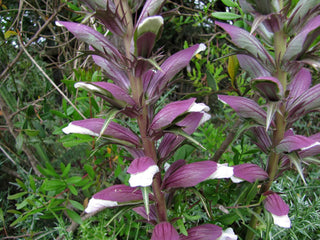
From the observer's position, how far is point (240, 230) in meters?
0.96

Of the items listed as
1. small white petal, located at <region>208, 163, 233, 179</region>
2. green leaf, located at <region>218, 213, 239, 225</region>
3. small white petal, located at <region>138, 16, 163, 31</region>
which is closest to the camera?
small white petal, located at <region>138, 16, 163, 31</region>

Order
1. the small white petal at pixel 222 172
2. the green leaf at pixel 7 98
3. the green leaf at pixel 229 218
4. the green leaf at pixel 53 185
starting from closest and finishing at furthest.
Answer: the small white petal at pixel 222 172
the green leaf at pixel 229 218
the green leaf at pixel 53 185
the green leaf at pixel 7 98

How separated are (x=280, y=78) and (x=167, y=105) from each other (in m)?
0.29

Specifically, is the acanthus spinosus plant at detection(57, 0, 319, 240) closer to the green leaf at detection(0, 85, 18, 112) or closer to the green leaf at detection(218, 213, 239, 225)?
the green leaf at detection(218, 213, 239, 225)

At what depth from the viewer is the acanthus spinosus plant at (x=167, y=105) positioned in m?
0.63

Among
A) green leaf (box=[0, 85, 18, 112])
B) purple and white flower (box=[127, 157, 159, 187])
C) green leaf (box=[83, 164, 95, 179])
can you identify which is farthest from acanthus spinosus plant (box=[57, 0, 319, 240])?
green leaf (box=[0, 85, 18, 112])

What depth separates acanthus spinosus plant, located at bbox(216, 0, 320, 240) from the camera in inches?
25.4

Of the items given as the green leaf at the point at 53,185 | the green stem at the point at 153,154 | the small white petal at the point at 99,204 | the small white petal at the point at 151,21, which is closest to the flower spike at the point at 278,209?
the green stem at the point at 153,154

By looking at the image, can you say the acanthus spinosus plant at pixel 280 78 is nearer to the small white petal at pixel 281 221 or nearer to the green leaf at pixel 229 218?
the small white petal at pixel 281 221

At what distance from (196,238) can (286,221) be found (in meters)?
0.22

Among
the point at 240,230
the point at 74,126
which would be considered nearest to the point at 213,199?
the point at 240,230

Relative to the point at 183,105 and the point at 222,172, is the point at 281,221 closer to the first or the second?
the point at 222,172

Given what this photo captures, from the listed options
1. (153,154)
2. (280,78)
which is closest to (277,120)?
(280,78)

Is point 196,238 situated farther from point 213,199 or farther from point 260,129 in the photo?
point 260,129
